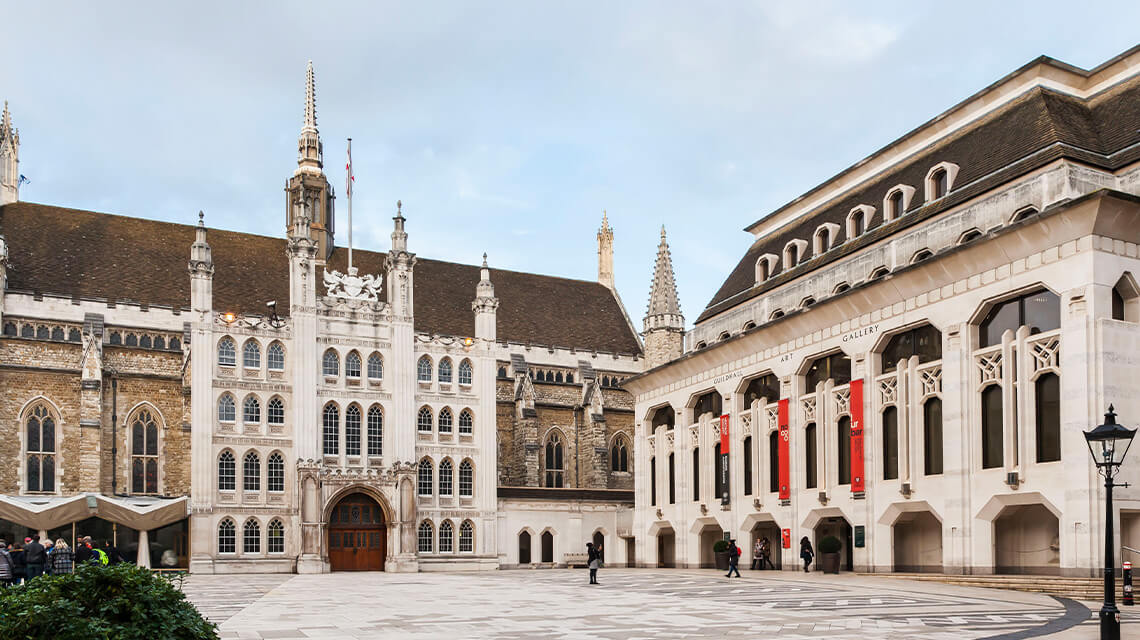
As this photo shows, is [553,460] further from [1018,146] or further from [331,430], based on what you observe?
[1018,146]

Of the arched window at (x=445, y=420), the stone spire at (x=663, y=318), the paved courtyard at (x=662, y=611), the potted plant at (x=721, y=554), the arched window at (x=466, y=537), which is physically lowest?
the arched window at (x=466, y=537)

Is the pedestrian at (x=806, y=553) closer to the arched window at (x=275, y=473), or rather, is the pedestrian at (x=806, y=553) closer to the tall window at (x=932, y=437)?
the tall window at (x=932, y=437)

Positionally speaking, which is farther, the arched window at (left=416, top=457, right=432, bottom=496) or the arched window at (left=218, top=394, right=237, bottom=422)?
the arched window at (left=416, top=457, right=432, bottom=496)

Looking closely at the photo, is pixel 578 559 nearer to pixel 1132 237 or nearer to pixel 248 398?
pixel 248 398

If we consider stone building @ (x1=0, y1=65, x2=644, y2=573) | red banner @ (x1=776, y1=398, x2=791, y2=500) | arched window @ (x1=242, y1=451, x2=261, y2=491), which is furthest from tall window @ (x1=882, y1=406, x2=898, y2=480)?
arched window @ (x1=242, y1=451, x2=261, y2=491)

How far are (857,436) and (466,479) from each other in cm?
2656

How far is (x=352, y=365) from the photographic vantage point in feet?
184

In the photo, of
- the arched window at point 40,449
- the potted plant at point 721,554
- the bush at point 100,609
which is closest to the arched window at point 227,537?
the arched window at point 40,449

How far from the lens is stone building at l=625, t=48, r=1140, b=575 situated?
28641 mm

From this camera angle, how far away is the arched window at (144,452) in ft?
179

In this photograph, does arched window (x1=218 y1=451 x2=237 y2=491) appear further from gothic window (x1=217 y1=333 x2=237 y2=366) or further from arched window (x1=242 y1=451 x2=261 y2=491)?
gothic window (x1=217 y1=333 x2=237 y2=366)

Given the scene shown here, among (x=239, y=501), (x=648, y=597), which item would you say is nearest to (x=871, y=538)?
(x=648, y=597)

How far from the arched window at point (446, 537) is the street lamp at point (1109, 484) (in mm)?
42840

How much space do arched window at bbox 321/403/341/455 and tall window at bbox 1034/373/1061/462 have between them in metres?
34.6
